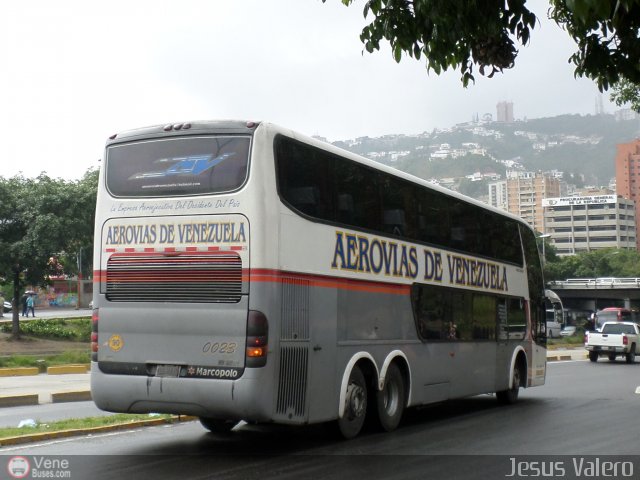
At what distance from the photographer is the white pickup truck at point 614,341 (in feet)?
119

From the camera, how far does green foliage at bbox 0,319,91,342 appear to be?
38.0 metres

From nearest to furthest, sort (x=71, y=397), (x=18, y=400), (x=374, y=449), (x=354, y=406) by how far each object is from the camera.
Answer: (x=374, y=449)
(x=354, y=406)
(x=18, y=400)
(x=71, y=397)

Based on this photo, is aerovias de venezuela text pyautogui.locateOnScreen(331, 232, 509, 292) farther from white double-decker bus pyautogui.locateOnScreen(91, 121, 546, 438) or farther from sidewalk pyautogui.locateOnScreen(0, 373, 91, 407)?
sidewalk pyautogui.locateOnScreen(0, 373, 91, 407)

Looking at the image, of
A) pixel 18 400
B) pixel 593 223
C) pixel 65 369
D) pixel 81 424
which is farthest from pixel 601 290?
pixel 593 223

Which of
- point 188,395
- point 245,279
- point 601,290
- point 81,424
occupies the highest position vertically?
point 601,290

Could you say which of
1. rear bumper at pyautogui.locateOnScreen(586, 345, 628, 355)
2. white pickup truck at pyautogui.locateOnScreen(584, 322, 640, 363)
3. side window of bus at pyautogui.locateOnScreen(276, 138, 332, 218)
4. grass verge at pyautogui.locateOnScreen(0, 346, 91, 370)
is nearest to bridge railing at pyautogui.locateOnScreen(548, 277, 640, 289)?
white pickup truck at pyautogui.locateOnScreen(584, 322, 640, 363)

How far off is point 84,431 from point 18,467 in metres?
2.69

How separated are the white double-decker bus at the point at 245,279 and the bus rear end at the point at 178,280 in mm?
15

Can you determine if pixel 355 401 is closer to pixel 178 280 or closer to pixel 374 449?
pixel 374 449

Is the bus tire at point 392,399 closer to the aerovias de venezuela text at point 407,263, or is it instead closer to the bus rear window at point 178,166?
the aerovias de venezuela text at point 407,263

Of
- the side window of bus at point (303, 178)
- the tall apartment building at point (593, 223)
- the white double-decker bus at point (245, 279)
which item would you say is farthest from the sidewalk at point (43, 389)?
the tall apartment building at point (593, 223)

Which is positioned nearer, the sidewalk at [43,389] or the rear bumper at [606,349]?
the sidewalk at [43,389]

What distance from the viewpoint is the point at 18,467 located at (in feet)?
30.2

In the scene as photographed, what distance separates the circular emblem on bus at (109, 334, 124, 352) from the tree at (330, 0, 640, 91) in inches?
179
